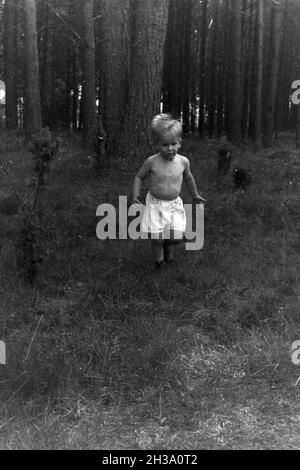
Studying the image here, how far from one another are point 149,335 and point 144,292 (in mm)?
858

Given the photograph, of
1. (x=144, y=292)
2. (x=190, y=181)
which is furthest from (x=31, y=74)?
(x=144, y=292)

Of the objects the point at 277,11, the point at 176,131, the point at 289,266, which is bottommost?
the point at 289,266

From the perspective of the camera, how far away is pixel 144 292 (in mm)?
5258

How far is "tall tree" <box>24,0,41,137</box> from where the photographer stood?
1247cm

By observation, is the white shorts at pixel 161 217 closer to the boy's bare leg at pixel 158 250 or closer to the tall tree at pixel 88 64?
→ the boy's bare leg at pixel 158 250

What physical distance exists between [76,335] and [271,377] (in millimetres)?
1556

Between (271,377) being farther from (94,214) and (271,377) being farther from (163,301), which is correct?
(94,214)

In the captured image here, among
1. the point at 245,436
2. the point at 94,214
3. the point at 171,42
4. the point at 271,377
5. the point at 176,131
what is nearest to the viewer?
the point at 245,436

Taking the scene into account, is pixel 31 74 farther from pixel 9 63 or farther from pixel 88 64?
pixel 9 63

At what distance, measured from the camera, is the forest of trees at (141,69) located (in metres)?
7.88

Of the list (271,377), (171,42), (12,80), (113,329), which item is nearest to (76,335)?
(113,329)

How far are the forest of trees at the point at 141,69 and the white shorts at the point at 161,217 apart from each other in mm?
2613

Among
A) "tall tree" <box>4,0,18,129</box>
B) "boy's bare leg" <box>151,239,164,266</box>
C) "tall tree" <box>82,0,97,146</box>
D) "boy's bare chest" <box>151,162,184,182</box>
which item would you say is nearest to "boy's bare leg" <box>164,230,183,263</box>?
"boy's bare leg" <box>151,239,164,266</box>

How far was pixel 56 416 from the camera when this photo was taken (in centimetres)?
352
